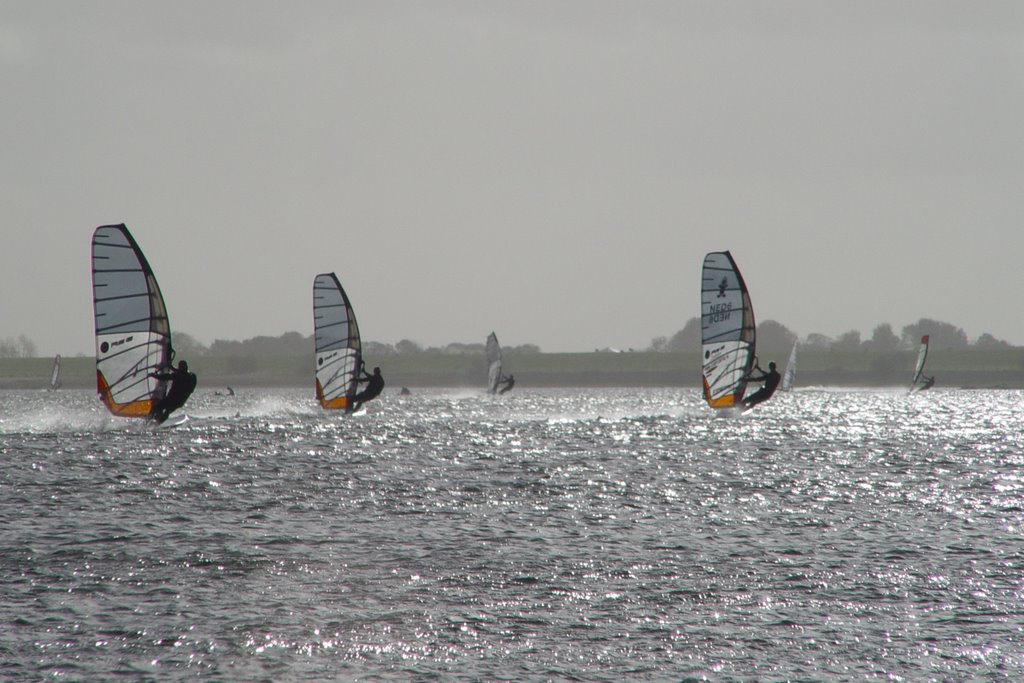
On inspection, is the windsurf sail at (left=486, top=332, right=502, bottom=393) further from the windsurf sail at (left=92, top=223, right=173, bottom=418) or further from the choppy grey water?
the choppy grey water

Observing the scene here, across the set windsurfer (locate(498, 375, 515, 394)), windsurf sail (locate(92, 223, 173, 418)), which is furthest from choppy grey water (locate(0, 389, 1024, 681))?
windsurfer (locate(498, 375, 515, 394))

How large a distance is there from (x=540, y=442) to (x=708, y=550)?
17.0 m

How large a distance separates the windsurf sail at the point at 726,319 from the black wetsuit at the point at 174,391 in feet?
48.7

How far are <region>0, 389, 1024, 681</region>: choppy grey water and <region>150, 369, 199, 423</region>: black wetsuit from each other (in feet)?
9.65

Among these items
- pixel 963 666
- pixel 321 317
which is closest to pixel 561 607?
pixel 963 666

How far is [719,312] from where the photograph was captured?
35.8 meters

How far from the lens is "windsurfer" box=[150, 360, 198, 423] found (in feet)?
88.6

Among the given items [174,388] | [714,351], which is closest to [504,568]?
[174,388]

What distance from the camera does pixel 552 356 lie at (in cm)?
15925

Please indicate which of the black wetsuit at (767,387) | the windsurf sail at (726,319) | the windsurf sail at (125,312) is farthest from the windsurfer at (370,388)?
the windsurf sail at (125,312)

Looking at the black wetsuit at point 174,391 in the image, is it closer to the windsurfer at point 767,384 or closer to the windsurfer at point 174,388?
the windsurfer at point 174,388

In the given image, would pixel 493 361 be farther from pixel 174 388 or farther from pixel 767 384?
pixel 174 388

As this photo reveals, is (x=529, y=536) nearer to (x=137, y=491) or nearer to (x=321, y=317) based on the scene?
(x=137, y=491)

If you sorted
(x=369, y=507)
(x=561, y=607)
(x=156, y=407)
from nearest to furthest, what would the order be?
1. (x=561, y=607)
2. (x=369, y=507)
3. (x=156, y=407)
